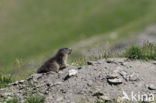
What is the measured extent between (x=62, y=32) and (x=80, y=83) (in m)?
67.7

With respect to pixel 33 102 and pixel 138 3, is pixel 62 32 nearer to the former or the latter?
pixel 138 3

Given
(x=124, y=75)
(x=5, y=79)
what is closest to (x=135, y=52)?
(x=124, y=75)

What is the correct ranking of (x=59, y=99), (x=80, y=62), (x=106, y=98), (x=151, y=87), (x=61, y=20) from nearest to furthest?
(x=106, y=98) < (x=59, y=99) < (x=151, y=87) < (x=80, y=62) < (x=61, y=20)

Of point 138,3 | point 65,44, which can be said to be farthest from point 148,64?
point 138,3

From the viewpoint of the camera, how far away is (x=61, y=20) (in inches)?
3440

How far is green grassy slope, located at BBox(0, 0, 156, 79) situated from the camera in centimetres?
7562

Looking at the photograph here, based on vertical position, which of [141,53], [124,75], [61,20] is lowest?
[124,75]

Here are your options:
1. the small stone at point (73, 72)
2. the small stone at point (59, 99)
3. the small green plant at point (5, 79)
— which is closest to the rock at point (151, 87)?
the small stone at point (73, 72)

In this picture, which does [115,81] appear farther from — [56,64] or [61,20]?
[61,20]

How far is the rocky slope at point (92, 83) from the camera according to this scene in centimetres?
1212

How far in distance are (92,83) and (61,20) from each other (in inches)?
2965

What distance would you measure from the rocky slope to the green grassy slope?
55.4 m

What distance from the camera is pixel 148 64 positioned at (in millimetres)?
13875

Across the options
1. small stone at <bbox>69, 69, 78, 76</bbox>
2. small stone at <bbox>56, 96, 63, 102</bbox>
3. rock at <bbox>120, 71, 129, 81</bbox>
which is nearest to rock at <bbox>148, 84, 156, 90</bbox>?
rock at <bbox>120, 71, 129, 81</bbox>
